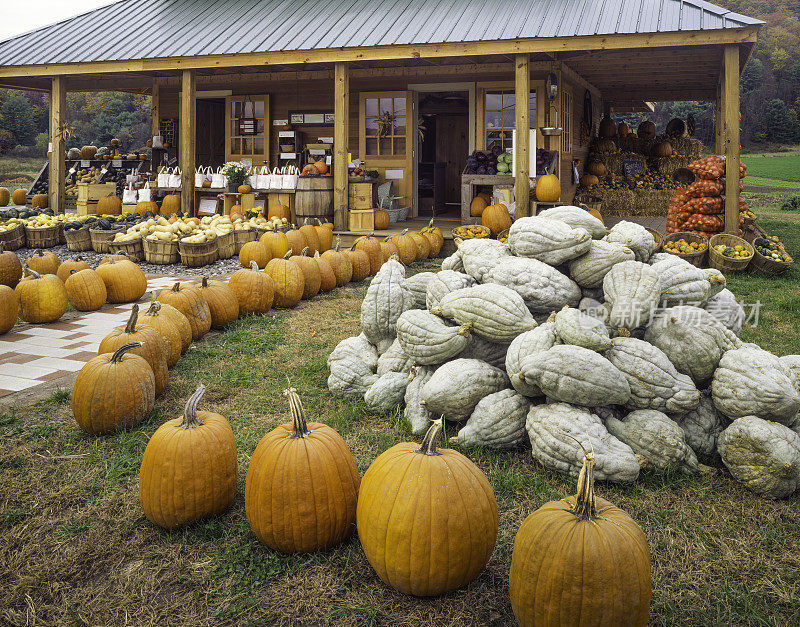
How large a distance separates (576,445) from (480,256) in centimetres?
143

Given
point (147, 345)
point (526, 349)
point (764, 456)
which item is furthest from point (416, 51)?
point (764, 456)

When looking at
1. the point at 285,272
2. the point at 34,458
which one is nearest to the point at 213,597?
the point at 34,458

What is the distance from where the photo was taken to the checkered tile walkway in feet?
14.0

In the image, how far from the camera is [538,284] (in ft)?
11.3

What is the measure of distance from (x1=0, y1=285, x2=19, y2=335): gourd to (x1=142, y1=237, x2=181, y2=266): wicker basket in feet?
11.4

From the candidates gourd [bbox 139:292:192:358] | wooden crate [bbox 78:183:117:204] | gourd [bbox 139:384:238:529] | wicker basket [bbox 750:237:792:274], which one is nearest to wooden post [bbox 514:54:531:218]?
wicker basket [bbox 750:237:792:274]

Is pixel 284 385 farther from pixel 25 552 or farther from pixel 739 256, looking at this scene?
pixel 739 256

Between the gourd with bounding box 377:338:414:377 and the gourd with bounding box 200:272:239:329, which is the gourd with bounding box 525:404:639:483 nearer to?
the gourd with bounding box 377:338:414:377

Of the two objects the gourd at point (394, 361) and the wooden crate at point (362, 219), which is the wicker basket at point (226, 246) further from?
the gourd at point (394, 361)

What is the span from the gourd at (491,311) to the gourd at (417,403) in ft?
1.17

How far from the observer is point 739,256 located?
8070 mm

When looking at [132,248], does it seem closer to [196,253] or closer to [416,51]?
[196,253]

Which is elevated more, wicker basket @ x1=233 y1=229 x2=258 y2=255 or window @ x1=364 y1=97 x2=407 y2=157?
window @ x1=364 y1=97 x2=407 y2=157

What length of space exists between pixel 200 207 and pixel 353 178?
9.61ft
